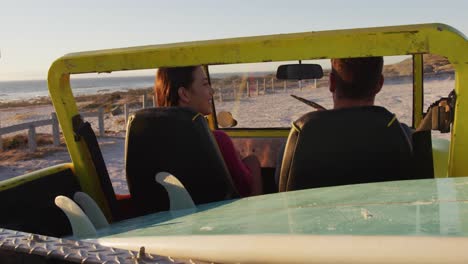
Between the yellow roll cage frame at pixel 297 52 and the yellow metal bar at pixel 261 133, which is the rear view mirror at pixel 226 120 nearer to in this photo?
the yellow metal bar at pixel 261 133

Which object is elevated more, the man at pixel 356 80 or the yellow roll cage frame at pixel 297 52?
the yellow roll cage frame at pixel 297 52

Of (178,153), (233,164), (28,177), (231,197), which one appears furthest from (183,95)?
(28,177)

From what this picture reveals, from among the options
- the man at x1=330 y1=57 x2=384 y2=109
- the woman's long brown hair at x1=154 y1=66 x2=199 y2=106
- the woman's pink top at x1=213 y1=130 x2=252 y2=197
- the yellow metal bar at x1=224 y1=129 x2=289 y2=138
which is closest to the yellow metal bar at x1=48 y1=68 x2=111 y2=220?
the woman's long brown hair at x1=154 y1=66 x2=199 y2=106

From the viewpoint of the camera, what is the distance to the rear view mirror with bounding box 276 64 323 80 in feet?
10.8

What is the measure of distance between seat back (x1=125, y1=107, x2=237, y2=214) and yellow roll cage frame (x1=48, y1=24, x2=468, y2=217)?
1.10 feet

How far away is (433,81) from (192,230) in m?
2.75

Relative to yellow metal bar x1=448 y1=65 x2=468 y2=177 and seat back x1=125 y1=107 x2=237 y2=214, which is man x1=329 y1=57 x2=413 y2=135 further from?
seat back x1=125 y1=107 x2=237 y2=214

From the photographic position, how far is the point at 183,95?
3.50 meters

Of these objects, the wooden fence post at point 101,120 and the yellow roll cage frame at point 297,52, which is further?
the wooden fence post at point 101,120

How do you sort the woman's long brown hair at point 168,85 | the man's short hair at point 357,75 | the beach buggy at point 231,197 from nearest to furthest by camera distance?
the beach buggy at point 231,197
the man's short hair at point 357,75
the woman's long brown hair at point 168,85

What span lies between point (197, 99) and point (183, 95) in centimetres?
12

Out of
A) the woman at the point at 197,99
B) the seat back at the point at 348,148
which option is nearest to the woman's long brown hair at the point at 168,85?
the woman at the point at 197,99

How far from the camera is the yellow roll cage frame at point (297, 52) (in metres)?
2.12

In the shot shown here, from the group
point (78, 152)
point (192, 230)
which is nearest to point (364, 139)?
point (192, 230)
